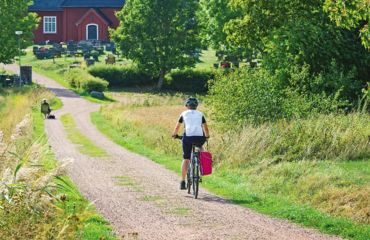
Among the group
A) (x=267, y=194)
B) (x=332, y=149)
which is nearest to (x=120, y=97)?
(x=332, y=149)

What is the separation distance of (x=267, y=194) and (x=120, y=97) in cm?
3959

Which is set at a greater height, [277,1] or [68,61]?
[277,1]

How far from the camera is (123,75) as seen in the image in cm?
6169

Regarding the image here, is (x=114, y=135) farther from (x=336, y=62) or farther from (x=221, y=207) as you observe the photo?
(x=221, y=207)

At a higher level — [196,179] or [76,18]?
[76,18]

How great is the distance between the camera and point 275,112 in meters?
24.2

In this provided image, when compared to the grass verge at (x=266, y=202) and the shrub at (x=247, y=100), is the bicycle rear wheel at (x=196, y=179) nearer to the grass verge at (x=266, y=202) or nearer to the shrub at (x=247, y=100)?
the grass verge at (x=266, y=202)

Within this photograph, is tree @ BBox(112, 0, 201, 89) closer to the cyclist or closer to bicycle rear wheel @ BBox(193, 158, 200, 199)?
the cyclist

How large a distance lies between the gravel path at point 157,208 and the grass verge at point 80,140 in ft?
5.55

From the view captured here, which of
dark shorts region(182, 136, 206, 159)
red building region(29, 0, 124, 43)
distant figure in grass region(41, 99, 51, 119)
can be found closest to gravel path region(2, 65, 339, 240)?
dark shorts region(182, 136, 206, 159)

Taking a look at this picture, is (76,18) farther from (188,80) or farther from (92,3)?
(188,80)

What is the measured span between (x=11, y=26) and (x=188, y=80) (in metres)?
14.0

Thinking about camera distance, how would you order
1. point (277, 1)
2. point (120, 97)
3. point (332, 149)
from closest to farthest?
point (332, 149) → point (277, 1) → point (120, 97)

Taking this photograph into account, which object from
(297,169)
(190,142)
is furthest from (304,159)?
(190,142)
